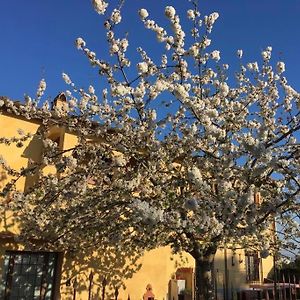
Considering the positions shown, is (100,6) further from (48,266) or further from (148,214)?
(48,266)

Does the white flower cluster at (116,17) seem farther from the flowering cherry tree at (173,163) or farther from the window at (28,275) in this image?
the window at (28,275)

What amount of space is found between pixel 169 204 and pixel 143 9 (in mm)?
4075

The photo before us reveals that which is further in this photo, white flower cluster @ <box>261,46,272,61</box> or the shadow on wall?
the shadow on wall

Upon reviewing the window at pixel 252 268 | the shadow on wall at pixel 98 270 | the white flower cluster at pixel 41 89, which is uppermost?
the white flower cluster at pixel 41 89

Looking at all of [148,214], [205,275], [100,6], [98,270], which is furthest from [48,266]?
[100,6]

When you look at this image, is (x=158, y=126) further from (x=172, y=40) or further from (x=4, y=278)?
(x=4, y=278)

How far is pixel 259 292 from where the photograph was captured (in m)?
20.2

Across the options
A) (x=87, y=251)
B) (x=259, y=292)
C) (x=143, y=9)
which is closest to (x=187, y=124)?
(x=143, y=9)

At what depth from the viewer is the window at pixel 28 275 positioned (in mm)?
13617

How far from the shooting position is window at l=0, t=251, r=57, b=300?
13.6m

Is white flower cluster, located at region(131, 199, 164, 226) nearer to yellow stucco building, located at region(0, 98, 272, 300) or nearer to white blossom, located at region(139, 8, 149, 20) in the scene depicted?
white blossom, located at region(139, 8, 149, 20)

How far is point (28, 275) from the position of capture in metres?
14.1

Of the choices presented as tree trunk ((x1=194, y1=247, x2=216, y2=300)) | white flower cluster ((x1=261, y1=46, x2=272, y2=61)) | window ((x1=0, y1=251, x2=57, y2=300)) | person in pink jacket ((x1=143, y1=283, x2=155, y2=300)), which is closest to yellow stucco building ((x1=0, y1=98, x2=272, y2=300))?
window ((x1=0, y1=251, x2=57, y2=300))

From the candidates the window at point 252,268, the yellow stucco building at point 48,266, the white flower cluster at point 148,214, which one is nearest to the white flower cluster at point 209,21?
the white flower cluster at point 148,214
